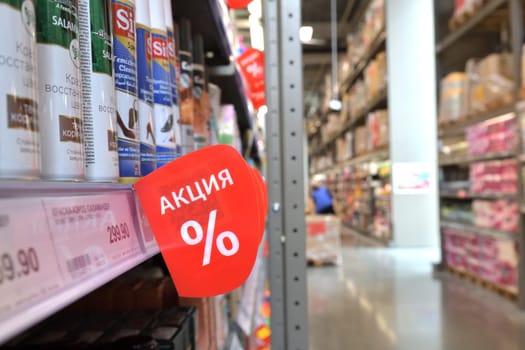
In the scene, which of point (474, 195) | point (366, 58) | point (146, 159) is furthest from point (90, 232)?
point (366, 58)

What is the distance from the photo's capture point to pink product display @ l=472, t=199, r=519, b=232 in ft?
13.1

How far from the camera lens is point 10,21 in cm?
35

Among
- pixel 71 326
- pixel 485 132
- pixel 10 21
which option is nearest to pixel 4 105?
pixel 10 21

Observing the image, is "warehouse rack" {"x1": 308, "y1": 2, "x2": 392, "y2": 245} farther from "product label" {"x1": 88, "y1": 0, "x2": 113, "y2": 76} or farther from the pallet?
"product label" {"x1": 88, "y1": 0, "x2": 113, "y2": 76}

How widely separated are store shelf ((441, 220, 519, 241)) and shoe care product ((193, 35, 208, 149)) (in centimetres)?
355

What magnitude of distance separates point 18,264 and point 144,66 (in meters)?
0.43

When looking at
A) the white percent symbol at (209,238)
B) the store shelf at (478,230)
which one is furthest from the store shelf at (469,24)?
the white percent symbol at (209,238)

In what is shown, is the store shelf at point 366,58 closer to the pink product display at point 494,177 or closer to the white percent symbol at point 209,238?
the pink product display at point 494,177

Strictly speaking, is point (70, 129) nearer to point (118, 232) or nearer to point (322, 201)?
point (118, 232)

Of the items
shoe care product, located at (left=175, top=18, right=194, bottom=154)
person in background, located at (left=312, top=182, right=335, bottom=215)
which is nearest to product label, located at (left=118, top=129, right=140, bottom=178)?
shoe care product, located at (left=175, top=18, right=194, bottom=154)

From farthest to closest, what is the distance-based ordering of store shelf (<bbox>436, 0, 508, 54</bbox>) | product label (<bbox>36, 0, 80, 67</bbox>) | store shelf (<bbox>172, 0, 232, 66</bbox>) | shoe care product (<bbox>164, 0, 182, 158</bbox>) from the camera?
store shelf (<bbox>436, 0, 508, 54</bbox>)
store shelf (<bbox>172, 0, 232, 66</bbox>)
shoe care product (<bbox>164, 0, 182, 158</bbox>)
product label (<bbox>36, 0, 80, 67</bbox>)

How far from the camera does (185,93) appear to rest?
3.39 feet

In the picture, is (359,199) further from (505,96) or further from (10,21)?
(10,21)

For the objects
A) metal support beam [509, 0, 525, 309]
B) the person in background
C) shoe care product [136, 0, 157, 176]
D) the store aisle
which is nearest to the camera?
shoe care product [136, 0, 157, 176]
